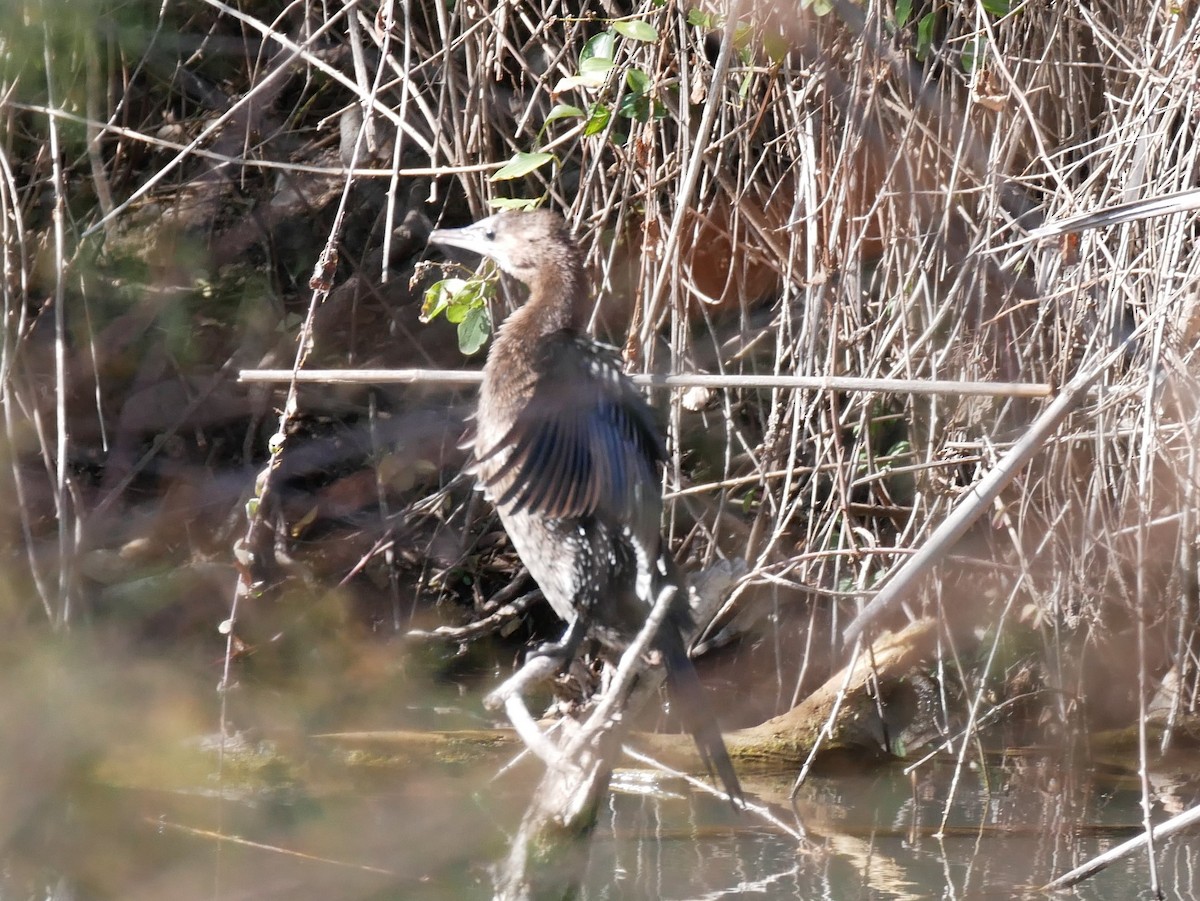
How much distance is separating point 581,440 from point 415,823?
43.8 inches

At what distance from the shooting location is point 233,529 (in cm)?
434

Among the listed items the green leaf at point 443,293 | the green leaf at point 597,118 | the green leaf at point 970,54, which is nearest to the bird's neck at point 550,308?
the green leaf at point 443,293

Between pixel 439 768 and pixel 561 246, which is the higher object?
pixel 561 246

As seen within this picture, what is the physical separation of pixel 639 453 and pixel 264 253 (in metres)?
2.35

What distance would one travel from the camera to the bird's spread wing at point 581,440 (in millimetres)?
2623

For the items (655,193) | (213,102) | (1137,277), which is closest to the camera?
(1137,277)

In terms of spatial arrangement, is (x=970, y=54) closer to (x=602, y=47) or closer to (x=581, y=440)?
(x=602, y=47)

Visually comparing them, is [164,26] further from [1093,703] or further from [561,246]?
[1093,703]

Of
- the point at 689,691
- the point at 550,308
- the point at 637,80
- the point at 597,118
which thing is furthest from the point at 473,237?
the point at 689,691

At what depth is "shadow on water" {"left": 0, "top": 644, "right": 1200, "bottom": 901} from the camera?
298cm

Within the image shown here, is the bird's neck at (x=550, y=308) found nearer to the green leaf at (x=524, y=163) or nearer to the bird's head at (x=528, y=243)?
the bird's head at (x=528, y=243)

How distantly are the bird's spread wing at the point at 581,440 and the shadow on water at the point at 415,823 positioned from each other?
0.88m

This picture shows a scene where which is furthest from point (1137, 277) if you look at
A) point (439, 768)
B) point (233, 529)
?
point (233, 529)

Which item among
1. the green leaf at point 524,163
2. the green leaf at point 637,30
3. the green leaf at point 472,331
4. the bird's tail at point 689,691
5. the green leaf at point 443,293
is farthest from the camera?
the green leaf at point 472,331
